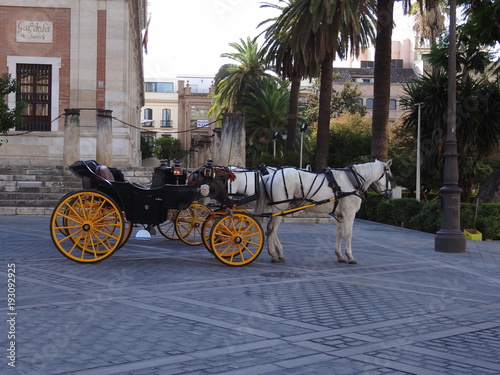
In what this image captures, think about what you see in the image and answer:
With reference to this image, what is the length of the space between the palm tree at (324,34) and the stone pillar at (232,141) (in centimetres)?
902

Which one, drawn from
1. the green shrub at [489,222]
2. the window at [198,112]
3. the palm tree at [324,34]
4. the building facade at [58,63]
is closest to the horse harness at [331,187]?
the green shrub at [489,222]

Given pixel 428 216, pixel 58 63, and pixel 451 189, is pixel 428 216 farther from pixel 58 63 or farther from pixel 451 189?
pixel 58 63

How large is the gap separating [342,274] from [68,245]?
485cm

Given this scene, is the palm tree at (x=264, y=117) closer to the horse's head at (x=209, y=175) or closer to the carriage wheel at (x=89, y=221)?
the horse's head at (x=209, y=175)

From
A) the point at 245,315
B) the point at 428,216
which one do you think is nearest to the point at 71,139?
the point at 428,216

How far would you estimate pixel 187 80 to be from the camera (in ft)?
361

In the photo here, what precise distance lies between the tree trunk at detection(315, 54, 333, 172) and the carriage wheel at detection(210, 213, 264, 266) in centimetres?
2007

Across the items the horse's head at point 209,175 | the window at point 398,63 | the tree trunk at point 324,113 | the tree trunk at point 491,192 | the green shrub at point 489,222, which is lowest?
the green shrub at point 489,222

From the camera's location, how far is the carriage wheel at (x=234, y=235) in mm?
10891

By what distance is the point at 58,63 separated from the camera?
30.8m

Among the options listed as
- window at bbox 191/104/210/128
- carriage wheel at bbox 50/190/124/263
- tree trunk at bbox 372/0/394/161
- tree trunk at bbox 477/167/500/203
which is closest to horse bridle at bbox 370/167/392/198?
carriage wheel at bbox 50/190/124/263

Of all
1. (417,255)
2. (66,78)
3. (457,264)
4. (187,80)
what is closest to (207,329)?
(457,264)

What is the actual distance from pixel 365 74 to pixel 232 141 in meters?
71.7

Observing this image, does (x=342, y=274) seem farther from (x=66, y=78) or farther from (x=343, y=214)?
(x=66, y=78)
